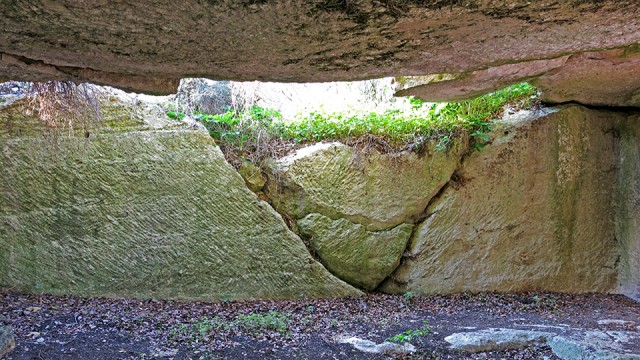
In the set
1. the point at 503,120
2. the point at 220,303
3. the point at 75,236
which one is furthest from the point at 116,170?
the point at 503,120

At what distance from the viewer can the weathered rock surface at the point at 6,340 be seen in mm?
3296

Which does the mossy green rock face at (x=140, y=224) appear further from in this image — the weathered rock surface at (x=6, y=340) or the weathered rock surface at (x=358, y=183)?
the weathered rock surface at (x=6, y=340)

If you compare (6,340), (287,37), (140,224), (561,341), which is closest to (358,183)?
(140,224)

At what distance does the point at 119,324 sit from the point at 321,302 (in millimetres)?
2108

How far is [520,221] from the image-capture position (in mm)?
6066

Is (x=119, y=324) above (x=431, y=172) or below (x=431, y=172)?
below

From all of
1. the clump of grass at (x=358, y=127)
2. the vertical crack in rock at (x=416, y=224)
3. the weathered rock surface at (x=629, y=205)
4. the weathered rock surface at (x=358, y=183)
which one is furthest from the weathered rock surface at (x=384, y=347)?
the weathered rock surface at (x=629, y=205)

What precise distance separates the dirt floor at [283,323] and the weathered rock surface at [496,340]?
0.06 metres

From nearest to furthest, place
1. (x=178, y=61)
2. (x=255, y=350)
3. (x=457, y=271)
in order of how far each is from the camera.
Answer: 1. (x=178, y=61)
2. (x=255, y=350)
3. (x=457, y=271)

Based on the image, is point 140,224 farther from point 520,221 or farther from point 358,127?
point 520,221

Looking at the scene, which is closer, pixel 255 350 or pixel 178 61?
pixel 178 61

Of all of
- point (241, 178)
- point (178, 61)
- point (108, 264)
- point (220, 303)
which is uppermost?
point (178, 61)

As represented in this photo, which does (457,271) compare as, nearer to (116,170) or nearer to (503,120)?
(503,120)

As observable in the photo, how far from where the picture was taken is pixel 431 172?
611 centimetres
